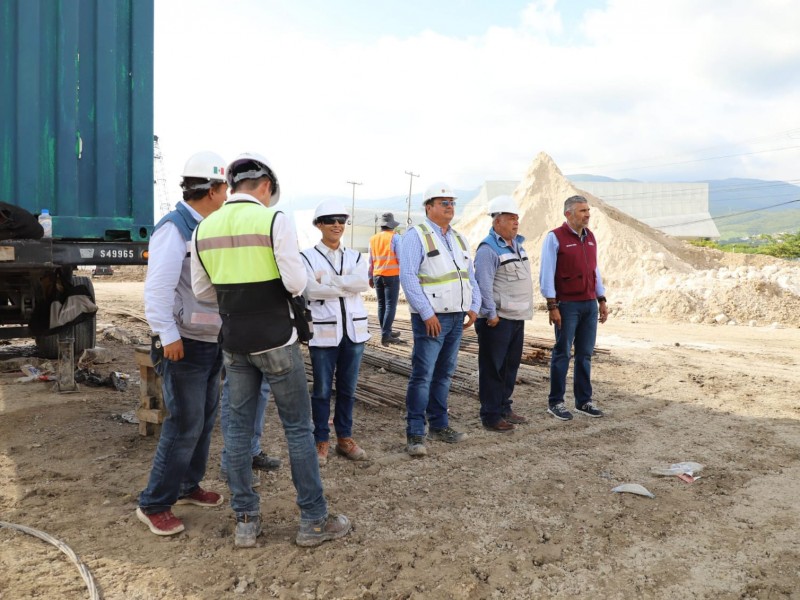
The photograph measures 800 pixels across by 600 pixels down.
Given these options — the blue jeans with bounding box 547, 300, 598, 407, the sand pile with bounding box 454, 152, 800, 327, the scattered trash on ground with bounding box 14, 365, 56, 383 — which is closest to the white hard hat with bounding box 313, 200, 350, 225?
the blue jeans with bounding box 547, 300, 598, 407

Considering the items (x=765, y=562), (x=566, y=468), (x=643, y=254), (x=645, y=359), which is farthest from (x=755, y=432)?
(x=643, y=254)

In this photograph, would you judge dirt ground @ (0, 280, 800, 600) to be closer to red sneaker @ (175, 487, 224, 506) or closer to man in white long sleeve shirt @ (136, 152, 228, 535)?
red sneaker @ (175, 487, 224, 506)

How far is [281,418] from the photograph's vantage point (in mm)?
3127

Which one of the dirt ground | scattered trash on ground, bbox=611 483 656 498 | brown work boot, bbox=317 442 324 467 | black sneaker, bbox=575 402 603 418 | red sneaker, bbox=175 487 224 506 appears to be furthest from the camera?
black sneaker, bbox=575 402 603 418

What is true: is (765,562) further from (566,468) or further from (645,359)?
(645,359)

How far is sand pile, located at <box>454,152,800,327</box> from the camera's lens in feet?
47.3

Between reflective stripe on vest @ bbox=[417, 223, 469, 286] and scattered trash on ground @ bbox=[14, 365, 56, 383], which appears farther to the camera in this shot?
scattered trash on ground @ bbox=[14, 365, 56, 383]

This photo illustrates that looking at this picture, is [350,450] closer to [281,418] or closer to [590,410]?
[281,418]

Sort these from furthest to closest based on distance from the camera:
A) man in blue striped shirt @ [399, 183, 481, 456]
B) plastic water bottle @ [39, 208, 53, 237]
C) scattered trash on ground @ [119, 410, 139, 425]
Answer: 1. scattered trash on ground @ [119, 410, 139, 425]
2. plastic water bottle @ [39, 208, 53, 237]
3. man in blue striped shirt @ [399, 183, 481, 456]

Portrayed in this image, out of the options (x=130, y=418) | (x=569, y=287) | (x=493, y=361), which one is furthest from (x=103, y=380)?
(x=569, y=287)

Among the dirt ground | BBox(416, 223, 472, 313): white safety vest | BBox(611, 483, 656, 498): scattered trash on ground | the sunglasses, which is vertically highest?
the sunglasses

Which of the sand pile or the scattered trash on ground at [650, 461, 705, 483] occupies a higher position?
the sand pile

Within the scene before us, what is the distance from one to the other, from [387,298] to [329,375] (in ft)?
17.2

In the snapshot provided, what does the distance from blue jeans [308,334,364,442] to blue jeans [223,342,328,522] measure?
45.0 inches
